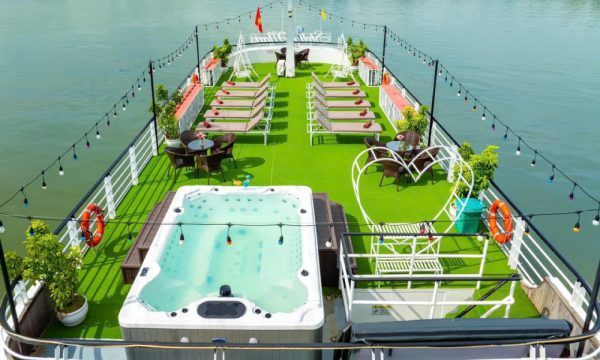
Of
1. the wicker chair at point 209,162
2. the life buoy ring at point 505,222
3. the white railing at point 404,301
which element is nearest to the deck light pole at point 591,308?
the white railing at point 404,301

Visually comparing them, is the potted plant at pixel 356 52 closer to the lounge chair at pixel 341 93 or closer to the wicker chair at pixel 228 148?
the lounge chair at pixel 341 93

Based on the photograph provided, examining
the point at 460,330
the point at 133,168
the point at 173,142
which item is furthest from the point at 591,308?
the point at 173,142

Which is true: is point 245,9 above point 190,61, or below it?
above

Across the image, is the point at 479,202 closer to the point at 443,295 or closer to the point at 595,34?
→ the point at 443,295

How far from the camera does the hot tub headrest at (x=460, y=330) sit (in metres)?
6.52

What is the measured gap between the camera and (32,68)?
35.4m

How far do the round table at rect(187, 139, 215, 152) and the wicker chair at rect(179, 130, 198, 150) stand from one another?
49 cm

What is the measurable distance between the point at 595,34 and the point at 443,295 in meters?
48.8

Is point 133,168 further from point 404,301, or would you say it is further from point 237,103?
point 404,301

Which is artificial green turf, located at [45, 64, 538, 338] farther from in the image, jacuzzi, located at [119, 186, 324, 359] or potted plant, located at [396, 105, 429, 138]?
potted plant, located at [396, 105, 429, 138]

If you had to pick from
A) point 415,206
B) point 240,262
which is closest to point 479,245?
point 415,206

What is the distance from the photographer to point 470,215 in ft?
33.6

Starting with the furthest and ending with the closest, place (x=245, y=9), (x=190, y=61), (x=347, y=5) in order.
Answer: (x=347, y=5), (x=245, y=9), (x=190, y=61)

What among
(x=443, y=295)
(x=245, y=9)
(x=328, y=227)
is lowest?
(x=443, y=295)
